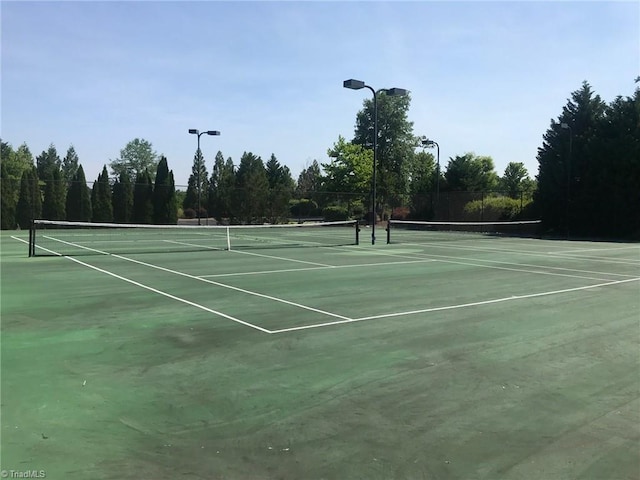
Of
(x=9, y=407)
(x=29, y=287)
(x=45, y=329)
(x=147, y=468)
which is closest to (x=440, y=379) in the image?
(x=147, y=468)

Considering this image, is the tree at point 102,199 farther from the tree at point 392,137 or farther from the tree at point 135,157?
the tree at point 135,157

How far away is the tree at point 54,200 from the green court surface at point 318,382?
91.1ft

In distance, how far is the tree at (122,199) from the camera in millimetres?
37844

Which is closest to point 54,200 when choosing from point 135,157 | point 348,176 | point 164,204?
point 164,204

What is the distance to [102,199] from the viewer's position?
122ft

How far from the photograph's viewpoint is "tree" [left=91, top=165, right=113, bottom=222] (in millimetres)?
37031

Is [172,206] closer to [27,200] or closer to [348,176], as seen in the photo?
[27,200]

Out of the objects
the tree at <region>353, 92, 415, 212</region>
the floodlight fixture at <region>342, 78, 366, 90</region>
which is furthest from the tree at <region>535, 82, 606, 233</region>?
the tree at <region>353, 92, 415, 212</region>

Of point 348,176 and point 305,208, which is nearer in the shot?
point 305,208

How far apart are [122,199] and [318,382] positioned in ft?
119

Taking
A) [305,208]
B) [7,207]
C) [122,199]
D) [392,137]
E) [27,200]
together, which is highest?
[392,137]

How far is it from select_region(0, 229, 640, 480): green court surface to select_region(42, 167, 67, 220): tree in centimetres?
→ 2777

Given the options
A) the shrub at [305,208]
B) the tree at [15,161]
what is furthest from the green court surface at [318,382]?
the tree at [15,161]

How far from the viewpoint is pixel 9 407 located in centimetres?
390
